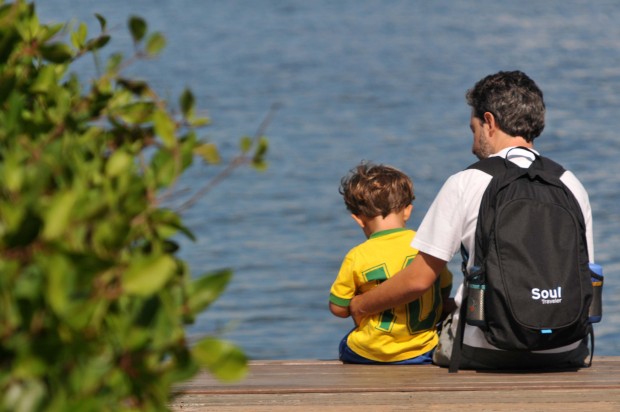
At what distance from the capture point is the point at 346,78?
22.2 m

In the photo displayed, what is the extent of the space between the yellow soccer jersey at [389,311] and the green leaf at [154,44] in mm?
2574

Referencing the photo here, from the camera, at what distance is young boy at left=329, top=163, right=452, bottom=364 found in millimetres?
4758

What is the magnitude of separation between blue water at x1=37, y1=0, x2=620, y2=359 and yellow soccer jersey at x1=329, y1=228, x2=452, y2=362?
4.70 feet

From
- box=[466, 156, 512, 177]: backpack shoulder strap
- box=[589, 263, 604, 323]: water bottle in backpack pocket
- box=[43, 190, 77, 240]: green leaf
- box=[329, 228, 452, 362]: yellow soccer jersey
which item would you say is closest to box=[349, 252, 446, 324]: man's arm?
box=[329, 228, 452, 362]: yellow soccer jersey

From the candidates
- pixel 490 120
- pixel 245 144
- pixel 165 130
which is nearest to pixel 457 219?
pixel 490 120

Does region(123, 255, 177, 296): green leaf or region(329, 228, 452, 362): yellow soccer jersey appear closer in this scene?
region(123, 255, 177, 296): green leaf

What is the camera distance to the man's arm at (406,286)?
440cm

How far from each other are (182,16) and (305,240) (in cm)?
1788

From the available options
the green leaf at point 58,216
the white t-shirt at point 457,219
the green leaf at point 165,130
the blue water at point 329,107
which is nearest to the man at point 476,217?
the white t-shirt at point 457,219

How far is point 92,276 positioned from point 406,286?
111 inches

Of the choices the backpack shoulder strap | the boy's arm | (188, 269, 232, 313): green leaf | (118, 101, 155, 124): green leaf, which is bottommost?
the boy's arm

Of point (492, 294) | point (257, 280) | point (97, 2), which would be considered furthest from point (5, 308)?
point (97, 2)

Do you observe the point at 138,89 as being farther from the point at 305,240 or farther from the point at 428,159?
the point at 428,159

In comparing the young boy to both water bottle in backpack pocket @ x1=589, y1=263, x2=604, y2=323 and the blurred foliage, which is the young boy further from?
the blurred foliage
